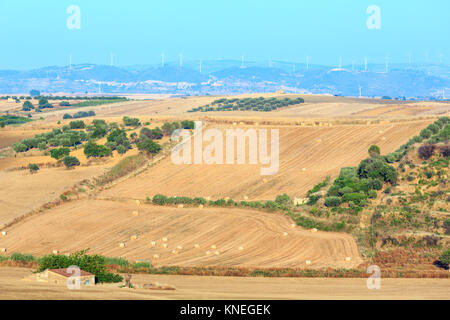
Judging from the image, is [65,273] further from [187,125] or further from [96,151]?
[187,125]

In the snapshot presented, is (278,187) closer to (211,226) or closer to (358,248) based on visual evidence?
(211,226)

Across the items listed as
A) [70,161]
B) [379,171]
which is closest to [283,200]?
[379,171]

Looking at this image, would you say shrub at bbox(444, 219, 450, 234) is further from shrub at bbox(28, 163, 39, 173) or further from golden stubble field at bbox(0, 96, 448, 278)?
shrub at bbox(28, 163, 39, 173)

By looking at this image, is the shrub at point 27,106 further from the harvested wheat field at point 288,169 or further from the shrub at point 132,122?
the harvested wheat field at point 288,169

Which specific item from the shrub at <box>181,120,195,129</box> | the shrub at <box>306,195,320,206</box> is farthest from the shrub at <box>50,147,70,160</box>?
the shrub at <box>306,195,320,206</box>

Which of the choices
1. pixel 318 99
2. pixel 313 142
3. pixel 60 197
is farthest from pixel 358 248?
pixel 318 99

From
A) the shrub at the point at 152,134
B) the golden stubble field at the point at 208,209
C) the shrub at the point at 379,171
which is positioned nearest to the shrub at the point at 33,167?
the golden stubble field at the point at 208,209
